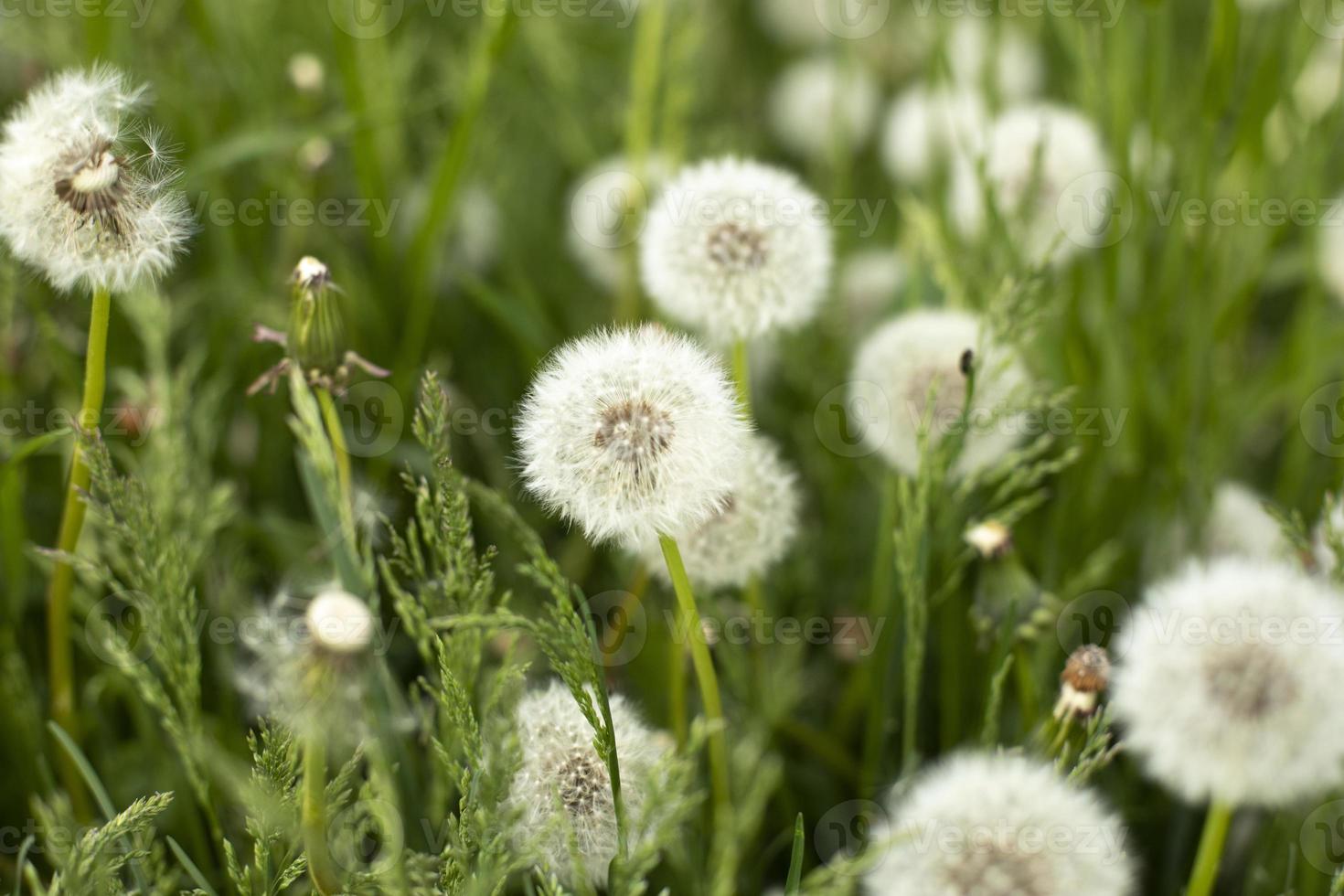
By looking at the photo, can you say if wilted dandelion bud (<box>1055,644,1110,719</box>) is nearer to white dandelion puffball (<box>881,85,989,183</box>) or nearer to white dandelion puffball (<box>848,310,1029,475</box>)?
white dandelion puffball (<box>848,310,1029,475</box>)

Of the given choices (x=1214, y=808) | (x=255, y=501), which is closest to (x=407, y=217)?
(x=255, y=501)

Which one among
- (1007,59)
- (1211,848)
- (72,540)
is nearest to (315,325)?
(72,540)

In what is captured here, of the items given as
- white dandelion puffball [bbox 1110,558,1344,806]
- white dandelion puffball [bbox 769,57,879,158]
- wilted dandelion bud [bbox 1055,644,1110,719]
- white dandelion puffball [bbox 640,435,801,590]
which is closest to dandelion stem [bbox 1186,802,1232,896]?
white dandelion puffball [bbox 1110,558,1344,806]

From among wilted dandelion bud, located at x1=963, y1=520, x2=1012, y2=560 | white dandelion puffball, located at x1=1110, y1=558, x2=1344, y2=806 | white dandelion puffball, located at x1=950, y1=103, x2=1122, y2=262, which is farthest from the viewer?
white dandelion puffball, located at x1=950, y1=103, x2=1122, y2=262

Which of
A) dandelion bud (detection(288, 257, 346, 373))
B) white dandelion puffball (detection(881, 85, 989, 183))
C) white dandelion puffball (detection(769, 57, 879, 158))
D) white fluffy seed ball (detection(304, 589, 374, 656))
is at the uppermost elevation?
white dandelion puffball (detection(769, 57, 879, 158))

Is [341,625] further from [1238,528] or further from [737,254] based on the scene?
[1238,528]

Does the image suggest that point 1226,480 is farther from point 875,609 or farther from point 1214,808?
point 1214,808

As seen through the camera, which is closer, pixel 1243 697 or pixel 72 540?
pixel 1243 697
